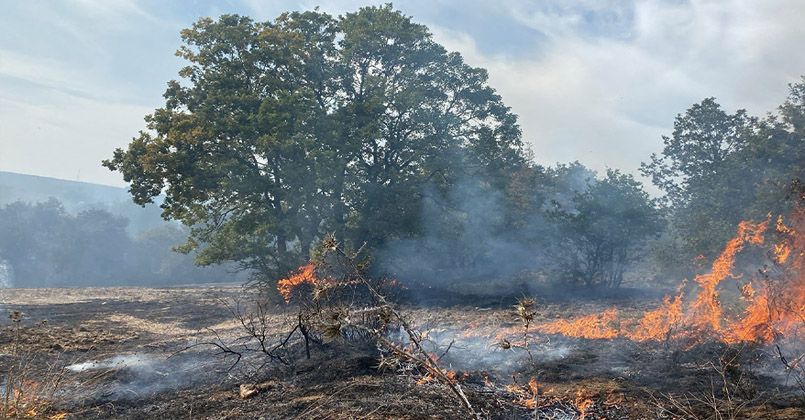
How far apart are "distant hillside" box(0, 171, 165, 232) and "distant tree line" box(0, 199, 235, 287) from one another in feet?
141

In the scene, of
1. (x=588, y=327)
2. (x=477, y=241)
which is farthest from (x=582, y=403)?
(x=477, y=241)

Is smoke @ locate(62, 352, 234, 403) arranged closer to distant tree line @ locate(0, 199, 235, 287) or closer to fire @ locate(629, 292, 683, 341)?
fire @ locate(629, 292, 683, 341)

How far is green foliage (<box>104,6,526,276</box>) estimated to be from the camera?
19.1 metres

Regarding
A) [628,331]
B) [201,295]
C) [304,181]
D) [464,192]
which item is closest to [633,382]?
[628,331]

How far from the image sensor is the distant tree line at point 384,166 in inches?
758

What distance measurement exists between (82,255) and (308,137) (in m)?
40.8

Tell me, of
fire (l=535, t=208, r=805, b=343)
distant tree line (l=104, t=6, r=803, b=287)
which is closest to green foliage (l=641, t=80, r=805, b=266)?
distant tree line (l=104, t=6, r=803, b=287)

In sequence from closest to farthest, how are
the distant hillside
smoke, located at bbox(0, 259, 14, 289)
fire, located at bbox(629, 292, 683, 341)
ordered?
fire, located at bbox(629, 292, 683, 341) < smoke, located at bbox(0, 259, 14, 289) < the distant hillside

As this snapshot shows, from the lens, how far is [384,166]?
76.2ft

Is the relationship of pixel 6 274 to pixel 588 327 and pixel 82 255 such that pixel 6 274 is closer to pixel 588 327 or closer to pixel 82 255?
pixel 82 255

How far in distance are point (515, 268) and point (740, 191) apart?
10.2m

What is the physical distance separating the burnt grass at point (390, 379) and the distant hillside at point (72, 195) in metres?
92.0

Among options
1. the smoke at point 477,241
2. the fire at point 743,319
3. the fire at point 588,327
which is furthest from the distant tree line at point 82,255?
the fire at point 743,319

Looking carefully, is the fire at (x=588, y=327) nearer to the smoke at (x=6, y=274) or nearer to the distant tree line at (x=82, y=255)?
the distant tree line at (x=82, y=255)
